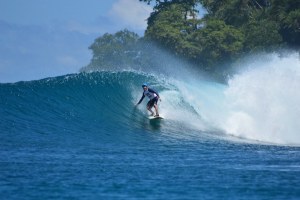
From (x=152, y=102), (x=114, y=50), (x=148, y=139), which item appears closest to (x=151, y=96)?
(x=152, y=102)

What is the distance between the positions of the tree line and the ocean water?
29.6 metres

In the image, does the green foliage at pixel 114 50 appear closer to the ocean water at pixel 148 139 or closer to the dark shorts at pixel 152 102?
the ocean water at pixel 148 139

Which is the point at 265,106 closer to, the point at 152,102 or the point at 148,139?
the point at 152,102

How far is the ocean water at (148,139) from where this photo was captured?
1664 centimetres

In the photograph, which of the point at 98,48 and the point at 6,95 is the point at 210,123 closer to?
the point at 6,95

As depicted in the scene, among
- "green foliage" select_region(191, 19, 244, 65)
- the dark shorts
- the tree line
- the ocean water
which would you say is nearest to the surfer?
the dark shorts

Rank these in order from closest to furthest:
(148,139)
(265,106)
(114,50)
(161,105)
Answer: (148,139) → (265,106) → (161,105) → (114,50)

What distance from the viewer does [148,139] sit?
24.8 m

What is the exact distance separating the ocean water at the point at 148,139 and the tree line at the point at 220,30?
2956 centimetres

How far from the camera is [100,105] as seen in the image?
101 ft

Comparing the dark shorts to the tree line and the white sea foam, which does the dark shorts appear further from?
the tree line

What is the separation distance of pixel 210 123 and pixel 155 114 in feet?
6.52

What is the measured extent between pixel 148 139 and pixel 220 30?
4660cm

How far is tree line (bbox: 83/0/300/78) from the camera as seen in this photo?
6612 cm
